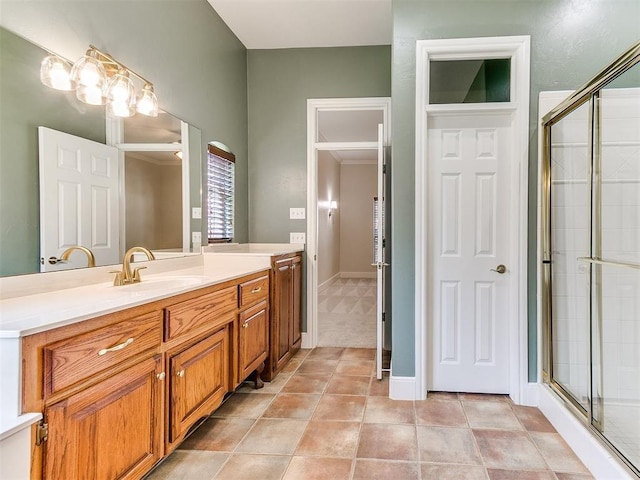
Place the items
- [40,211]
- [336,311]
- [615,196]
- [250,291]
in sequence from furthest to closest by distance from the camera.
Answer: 1. [336,311]
2. [250,291]
3. [615,196]
4. [40,211]

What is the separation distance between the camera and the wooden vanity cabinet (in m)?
2.96

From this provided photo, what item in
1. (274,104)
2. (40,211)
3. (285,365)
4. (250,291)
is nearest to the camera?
(40,211)

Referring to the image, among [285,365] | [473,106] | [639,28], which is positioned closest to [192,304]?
[285,365]

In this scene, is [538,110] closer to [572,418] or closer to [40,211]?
[572,418]

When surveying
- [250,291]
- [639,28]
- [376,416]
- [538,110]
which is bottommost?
[376,416]

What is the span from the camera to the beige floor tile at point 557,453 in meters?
1.83

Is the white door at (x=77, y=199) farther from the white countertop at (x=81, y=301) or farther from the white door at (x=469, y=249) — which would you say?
the white door at (x=469, y=249)

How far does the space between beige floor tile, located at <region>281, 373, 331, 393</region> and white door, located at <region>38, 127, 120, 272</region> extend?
149cm

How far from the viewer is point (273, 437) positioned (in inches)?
82.7

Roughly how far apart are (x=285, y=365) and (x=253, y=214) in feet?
4.94

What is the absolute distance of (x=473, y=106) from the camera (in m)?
2.54

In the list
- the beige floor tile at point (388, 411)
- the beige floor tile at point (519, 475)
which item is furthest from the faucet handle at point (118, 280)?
the beige floor tile at point (519, 475)

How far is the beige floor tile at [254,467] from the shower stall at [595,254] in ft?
4.97

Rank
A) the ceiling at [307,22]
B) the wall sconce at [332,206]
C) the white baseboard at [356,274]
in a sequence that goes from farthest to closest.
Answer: the white baseboard at [356,274], the wall sconce at [332,206], the ceiling at [307,22]
